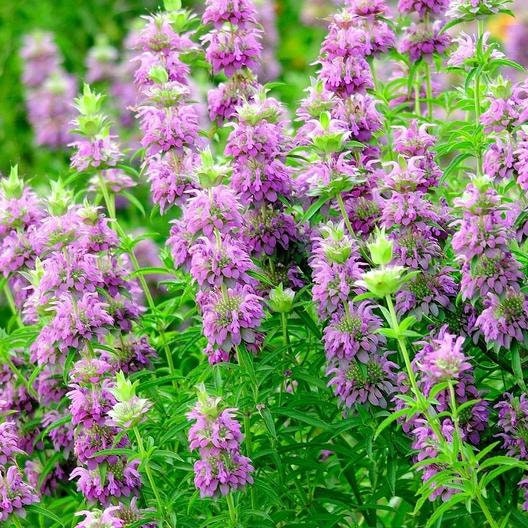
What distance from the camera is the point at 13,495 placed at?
12.3 ft

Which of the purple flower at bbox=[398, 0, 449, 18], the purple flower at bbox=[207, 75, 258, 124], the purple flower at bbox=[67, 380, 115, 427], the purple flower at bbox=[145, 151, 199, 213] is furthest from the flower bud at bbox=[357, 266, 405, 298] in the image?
the purple flower at bbox=[398, 0, 449, 18]

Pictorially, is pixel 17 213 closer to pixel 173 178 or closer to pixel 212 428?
pixel 173 178

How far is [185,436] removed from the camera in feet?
13.5

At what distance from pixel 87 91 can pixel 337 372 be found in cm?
149

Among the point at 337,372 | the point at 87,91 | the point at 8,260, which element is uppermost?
the point at 87,91

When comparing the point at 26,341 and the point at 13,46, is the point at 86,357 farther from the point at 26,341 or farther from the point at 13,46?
the point at 13,46

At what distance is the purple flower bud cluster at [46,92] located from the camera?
8727 millimetres

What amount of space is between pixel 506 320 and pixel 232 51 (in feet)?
4.93

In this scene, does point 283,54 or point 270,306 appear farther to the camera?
point 283,54

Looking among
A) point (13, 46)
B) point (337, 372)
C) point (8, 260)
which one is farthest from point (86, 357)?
point (13, 46)

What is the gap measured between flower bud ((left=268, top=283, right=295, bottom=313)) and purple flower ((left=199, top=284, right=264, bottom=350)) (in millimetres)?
114

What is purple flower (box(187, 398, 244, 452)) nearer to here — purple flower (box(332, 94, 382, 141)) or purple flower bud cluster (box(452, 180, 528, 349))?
purple flower bud cluster (box(452, 180, 528, 349))

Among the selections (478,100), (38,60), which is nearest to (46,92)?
(38,60)

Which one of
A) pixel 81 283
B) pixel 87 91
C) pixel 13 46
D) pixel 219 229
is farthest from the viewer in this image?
pixel 13 46
